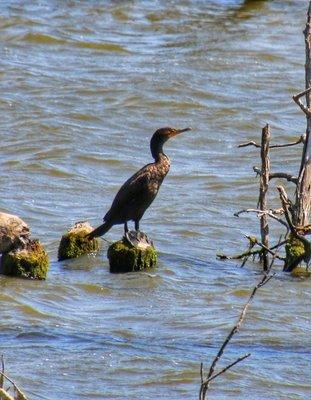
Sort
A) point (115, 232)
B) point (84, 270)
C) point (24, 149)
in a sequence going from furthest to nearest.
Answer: point (24, 149)
point (115, 232)
point (84, 270)

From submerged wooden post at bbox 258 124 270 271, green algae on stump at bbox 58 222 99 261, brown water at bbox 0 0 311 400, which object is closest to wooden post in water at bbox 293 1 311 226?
submerged wooden post at bbox 258 124 270 271

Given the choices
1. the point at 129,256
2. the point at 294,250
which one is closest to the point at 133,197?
the point at 129,256

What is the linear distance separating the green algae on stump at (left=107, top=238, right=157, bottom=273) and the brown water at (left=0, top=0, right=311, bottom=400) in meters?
0.10

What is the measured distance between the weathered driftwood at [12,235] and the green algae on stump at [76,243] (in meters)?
0.76

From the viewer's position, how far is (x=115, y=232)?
37.5 ft

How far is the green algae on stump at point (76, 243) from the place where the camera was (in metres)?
9.86

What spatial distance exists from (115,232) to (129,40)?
841 cm

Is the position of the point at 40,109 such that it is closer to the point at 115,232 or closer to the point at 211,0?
the point at 115,232

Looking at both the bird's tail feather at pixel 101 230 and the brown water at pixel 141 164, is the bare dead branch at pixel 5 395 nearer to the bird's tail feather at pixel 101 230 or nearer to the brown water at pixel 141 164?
the brown water at pixel 141 164

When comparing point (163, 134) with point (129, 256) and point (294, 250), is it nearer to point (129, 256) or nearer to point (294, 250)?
point (129, 256)

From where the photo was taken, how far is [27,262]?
9.30 m

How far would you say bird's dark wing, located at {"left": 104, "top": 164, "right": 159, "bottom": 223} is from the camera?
956cm

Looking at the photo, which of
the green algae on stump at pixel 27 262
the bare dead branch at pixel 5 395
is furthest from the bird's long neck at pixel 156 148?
the bare dead branch at pixel 5 395

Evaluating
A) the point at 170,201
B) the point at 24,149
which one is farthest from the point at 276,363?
the point at 24,149
